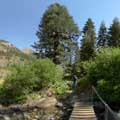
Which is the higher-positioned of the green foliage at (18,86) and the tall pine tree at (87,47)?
the tall pine tree at (87,47)

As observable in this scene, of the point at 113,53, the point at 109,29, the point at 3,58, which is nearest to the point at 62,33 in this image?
the point at 109,29

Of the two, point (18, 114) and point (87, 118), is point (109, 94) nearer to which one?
point (87, 118)

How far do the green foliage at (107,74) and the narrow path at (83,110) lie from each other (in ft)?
4.26

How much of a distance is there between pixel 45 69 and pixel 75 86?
2889 millimetres

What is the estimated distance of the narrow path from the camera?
2189 centimetres

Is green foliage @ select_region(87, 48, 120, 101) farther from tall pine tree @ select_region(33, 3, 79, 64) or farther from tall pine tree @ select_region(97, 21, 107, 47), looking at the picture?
tall pine tree @ select_region(97, 21, 107, 47)

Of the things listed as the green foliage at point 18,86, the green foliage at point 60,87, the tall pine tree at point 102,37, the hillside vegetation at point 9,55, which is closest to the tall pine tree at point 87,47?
the tall pine tree at point 102,37

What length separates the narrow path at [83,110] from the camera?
71.8 feet

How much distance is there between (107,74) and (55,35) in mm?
16455

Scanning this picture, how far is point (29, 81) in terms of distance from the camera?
29.6 meters

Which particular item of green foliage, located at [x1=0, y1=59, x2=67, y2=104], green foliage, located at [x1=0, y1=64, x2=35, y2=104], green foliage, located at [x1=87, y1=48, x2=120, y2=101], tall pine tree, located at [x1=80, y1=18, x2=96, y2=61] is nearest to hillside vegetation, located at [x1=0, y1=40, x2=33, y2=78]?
tall pine tree, located at [x1=80, y1=18, x2=96, y2=61]

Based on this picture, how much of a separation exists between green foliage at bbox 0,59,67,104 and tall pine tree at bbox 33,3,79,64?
905cm

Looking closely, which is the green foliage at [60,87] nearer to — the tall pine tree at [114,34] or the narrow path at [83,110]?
the narrow path at [83,110]

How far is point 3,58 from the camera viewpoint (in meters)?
112
